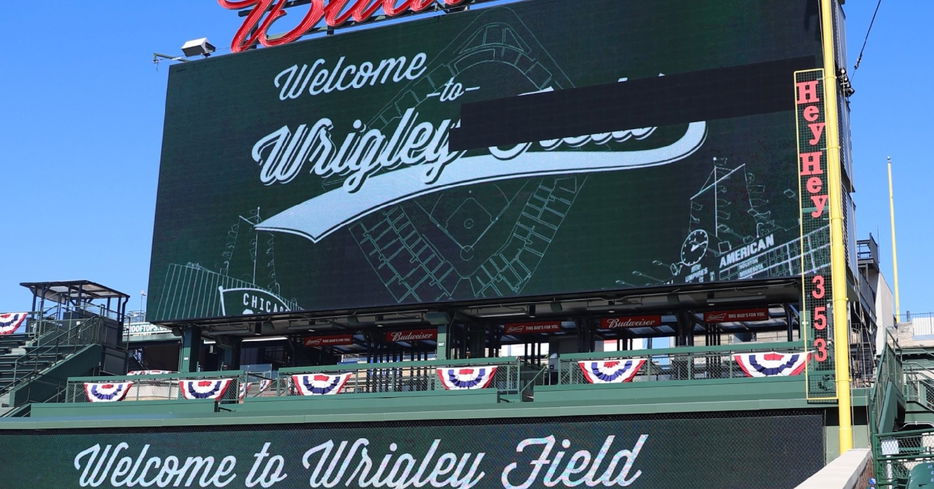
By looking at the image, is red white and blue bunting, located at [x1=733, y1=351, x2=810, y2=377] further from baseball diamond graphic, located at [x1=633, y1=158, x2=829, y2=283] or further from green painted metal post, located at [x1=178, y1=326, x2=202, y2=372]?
green painted metal post, located at [x1=178, y1=326, x2=202, y2=372]

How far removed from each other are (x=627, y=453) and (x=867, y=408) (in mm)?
4560

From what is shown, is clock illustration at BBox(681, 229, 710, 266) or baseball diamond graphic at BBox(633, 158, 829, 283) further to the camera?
clock illustration at BBox(681, 229, 710, 266)

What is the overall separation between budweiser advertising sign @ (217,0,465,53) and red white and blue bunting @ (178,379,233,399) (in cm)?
980

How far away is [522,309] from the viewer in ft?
91.8

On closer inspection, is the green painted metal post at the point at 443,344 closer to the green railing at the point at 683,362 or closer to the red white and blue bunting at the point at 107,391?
the green railing at the point at 683,362

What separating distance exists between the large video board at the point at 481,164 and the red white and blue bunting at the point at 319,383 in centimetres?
223

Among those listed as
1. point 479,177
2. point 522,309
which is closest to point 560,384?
point 522,309

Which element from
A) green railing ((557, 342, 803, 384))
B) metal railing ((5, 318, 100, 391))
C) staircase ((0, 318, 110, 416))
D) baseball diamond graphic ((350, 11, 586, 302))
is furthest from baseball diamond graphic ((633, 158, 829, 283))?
metal railing ((5, 318, 100, 391))

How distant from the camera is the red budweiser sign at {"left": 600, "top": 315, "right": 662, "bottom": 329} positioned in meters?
Answer: 29.0

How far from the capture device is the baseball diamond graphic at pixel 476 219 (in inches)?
1045

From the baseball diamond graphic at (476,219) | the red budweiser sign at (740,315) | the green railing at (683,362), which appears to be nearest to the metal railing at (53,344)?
the baseball diamond graphic at (476,219)

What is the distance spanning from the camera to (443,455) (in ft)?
76.5

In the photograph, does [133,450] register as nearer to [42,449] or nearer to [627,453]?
[42,449]

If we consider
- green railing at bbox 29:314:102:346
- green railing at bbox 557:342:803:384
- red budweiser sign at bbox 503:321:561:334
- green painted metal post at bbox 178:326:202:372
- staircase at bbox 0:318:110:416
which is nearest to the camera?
green railing at bbox 557:342:803:384
